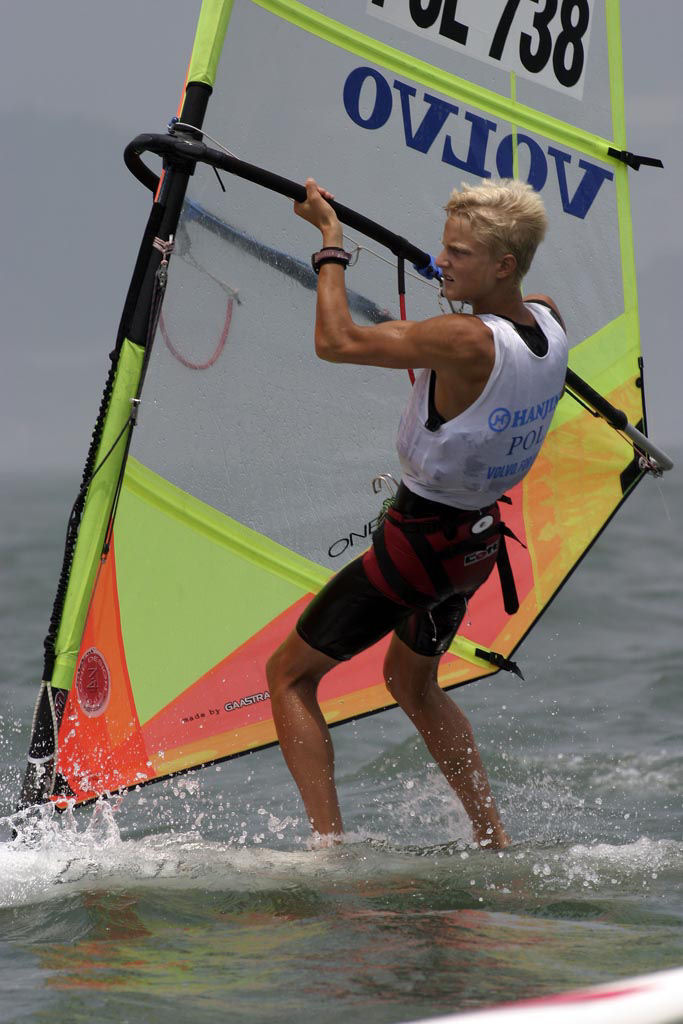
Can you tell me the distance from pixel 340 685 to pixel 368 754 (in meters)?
1.86

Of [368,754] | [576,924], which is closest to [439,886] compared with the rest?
[576,924]

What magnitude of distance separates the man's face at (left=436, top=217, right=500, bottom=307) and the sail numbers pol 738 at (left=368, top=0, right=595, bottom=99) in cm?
129

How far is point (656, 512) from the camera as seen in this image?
92.1 feet

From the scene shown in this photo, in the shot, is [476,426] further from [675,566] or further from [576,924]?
[675,566]

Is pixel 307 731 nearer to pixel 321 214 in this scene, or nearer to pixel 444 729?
pixel 444 729

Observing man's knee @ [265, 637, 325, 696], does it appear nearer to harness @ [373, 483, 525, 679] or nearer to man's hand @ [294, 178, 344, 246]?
harness @ [373, 483, 525, 679]

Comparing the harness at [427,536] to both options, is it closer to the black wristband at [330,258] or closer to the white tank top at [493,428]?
the white tank top at [493,428]

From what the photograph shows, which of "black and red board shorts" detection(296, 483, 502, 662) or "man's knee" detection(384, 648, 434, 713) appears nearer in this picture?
"black and red board shorts" detection(296, 483, 502, 662)

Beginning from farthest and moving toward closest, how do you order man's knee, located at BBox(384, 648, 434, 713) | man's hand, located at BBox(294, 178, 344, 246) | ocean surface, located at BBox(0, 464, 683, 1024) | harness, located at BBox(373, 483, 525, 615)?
man's knee, located at BBox(384, 648, 434, 713) → harness, located at BBox(373, 483, 525, 615) → man's hand, located at BBox(294, 178, 344, 246) → ocean surface, located at BBox(0, 464, 683, 1024)

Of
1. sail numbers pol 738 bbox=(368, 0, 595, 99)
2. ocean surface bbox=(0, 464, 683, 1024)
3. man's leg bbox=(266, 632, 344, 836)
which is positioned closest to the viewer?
ocean surface bbox=(0, 464, 683, 1024)

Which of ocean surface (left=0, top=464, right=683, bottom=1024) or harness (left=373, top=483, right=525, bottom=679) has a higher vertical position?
harness (left=373, top=483, right=525, bottom=679)

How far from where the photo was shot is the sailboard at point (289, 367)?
13.0ft

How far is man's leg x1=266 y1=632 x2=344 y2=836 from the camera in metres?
3.70

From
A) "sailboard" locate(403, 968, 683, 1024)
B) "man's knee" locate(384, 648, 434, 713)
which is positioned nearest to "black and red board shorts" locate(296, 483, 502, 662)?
"man's knee" locate(384, 648, 434, 713)
